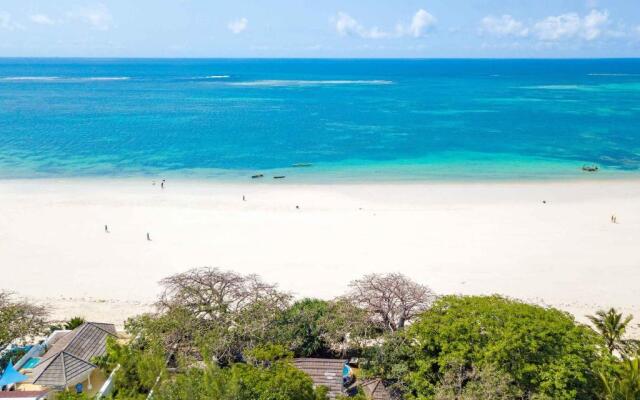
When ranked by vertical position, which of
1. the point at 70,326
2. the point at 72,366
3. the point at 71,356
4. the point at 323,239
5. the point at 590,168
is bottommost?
the point at 72,366

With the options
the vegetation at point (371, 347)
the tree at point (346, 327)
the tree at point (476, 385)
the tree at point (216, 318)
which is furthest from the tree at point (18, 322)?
the tree at point (476, 385)

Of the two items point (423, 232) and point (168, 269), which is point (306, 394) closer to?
point (168, 269)

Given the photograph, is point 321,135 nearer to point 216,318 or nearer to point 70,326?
point 70,326

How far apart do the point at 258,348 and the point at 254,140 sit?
48.0 meters

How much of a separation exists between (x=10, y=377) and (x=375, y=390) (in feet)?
35.5

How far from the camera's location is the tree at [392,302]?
18234mm

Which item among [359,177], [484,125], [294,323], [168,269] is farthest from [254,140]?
[294,323]

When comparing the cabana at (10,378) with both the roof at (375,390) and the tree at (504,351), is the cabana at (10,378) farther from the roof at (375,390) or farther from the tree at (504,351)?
the tree at (504,351)

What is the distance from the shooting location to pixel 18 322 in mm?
18625

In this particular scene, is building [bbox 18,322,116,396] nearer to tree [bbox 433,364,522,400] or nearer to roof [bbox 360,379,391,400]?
roof [bbox 360,379,391,400]

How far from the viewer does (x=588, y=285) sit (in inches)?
1006

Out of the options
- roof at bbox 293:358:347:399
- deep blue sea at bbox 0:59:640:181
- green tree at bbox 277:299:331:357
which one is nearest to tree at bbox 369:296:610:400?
roof at bbox 293:358:347:399

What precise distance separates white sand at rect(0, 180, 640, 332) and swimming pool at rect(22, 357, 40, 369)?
4.53 m

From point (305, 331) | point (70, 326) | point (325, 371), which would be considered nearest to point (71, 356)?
point (70, 326)
